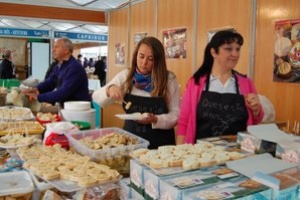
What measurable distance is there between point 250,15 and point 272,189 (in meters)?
2.62

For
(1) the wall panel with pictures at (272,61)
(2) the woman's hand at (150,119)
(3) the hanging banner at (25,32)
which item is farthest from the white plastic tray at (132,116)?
(3) the hanging banner at (25,32)

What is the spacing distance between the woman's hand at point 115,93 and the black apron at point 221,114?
52 centimetres

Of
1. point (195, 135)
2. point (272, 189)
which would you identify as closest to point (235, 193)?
point (272, 189)

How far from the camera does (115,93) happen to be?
7.10 feet

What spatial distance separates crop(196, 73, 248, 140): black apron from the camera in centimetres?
195

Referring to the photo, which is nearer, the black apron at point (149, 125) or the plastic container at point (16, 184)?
the plastic container at point (16, 184)

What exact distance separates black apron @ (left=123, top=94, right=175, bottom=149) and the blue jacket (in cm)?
120

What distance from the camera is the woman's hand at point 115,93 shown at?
2.17m

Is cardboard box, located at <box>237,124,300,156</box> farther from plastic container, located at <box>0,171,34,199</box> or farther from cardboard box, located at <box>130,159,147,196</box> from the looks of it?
plastic container, located at <box>0,171,34,199</box>

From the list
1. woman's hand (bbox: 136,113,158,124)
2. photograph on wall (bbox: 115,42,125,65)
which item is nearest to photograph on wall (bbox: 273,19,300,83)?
woman's hand (bbox: 136,113,158,124)

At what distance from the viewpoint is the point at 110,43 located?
6727mm

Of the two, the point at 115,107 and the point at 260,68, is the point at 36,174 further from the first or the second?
the point at 115,107

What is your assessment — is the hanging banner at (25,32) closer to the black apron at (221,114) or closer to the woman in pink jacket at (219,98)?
the woman in pink jacket at (219,98)

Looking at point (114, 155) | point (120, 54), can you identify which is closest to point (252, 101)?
point (114, 155)
